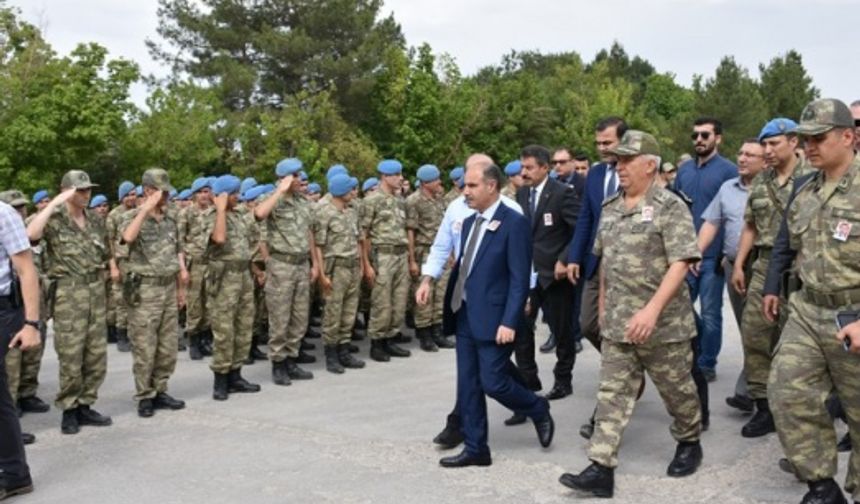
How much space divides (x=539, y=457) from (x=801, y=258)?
7.27 feet

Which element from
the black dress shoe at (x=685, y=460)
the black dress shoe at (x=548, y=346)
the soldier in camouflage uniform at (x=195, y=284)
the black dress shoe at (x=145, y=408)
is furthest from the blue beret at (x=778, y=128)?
the soldier in camouflage uniform at (x=195, y=284)

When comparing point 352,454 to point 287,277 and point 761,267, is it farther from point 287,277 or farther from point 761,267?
point 761,267

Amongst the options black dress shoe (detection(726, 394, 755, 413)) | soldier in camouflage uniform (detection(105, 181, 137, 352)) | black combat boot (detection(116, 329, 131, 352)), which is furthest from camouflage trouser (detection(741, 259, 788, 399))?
black combat boot (detection(116, 329, 131, 352))

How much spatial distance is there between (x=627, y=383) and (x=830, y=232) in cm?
141

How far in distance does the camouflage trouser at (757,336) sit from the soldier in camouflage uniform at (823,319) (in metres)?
1.57

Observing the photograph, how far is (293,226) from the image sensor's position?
8578 mm

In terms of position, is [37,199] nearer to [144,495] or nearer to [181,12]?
[144,495]

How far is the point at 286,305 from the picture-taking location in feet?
28.0

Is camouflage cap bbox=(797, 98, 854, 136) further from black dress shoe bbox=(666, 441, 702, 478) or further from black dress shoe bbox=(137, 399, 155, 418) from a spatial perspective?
black dress shoe bbox=(137, 399, 155, 418)

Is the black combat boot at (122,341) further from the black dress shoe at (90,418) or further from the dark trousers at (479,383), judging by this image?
the dark trousers at (479,383)

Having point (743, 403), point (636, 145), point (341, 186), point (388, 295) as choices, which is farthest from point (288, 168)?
point (743, 403)

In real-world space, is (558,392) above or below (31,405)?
above

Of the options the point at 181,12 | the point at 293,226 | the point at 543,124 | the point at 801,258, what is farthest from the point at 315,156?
the point at 801,258

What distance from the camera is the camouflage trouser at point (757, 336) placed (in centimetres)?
602
